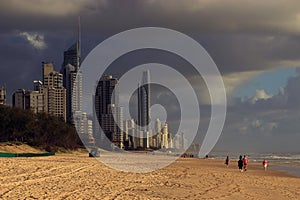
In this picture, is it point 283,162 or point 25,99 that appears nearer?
point 283,162

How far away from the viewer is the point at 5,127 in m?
85.7

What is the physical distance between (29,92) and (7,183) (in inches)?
7105

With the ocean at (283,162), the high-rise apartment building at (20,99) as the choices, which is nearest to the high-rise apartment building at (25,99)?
the high-rise apartment building at (20,99)

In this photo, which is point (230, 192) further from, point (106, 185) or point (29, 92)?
point (29, 92)

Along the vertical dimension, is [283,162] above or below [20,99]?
below

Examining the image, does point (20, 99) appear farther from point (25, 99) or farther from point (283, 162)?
point (283, 162)

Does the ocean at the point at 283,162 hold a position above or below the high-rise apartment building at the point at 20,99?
below

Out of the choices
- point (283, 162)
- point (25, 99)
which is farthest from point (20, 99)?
point (283, 162)

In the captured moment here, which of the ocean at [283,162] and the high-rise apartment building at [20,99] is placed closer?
the ocean at [283,162]

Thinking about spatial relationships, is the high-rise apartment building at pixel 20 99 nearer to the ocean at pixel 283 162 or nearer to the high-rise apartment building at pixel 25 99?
the high-rise apartment building at pixel 25 99

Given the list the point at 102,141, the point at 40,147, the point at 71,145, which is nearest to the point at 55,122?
the point at 71,145

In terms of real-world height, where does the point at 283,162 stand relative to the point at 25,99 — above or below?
below

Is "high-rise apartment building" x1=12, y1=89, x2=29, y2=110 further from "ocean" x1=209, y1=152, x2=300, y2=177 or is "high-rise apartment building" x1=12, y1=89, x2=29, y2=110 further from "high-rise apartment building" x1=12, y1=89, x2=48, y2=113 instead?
"ocean" x1=209, y1=152, x2=300, y2=177

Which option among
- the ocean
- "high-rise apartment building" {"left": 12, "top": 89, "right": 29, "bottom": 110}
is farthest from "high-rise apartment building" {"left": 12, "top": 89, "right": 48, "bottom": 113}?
the ocean
